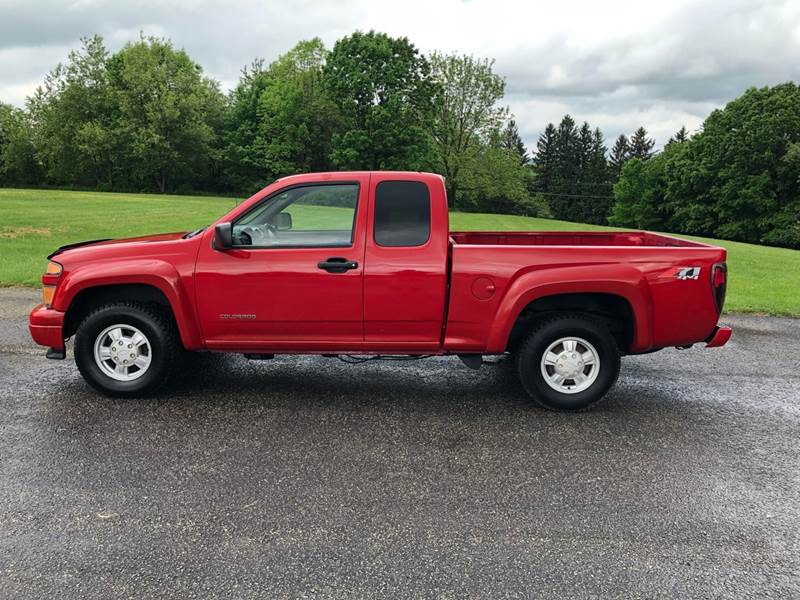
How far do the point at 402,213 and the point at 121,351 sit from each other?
2.53 meters

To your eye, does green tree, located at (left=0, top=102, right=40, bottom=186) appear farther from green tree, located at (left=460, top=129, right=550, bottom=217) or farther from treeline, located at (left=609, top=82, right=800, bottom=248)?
treeline, located at (left=609, top=82, right=800, bottom=248)

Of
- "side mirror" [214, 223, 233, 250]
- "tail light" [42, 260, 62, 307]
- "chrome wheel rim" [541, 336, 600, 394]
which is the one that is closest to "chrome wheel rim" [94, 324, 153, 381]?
"tail light" [42, 260, 62, 307]

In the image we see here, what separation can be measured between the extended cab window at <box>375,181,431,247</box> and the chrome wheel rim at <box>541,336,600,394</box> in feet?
4.49

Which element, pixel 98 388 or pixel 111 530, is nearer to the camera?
pixel 111 530

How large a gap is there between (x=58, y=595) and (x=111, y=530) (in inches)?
19.9

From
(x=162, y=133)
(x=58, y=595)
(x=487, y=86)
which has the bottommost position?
(x=58, y=595)

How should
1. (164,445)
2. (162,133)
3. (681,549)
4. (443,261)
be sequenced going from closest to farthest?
(681,549) → (164,445) → (443,261) → (162,133)

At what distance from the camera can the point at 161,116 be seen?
183 ft

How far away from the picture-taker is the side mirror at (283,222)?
16.2 feet

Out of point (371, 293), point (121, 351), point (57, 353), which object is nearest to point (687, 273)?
point (371, 293)

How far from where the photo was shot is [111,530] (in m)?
3.13

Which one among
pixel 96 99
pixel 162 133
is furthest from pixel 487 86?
pixel 96 99

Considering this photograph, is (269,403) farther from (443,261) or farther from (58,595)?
(58,595)

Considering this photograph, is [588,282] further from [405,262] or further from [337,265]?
[337,265]
